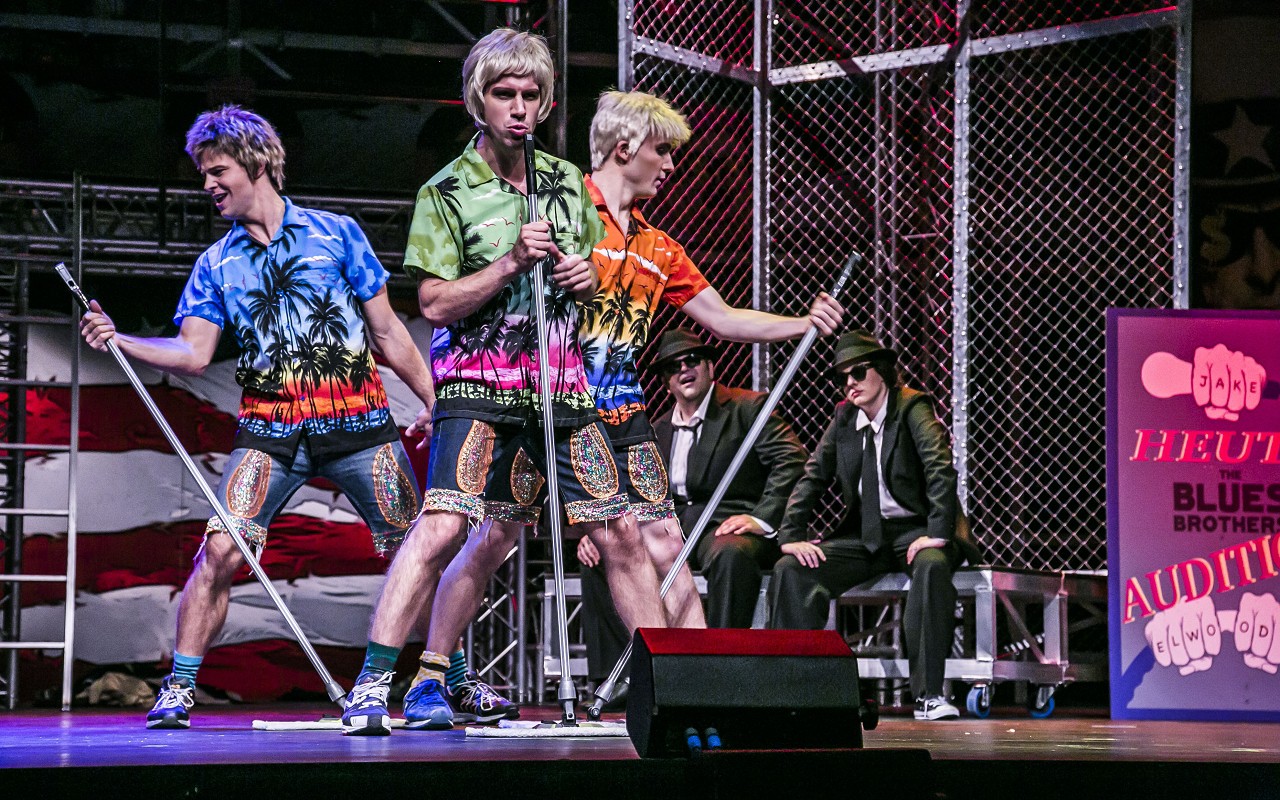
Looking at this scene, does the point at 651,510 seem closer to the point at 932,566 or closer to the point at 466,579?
the point at 466,579

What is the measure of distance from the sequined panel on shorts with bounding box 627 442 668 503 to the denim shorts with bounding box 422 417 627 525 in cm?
16

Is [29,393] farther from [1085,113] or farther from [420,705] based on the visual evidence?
[1085,113]

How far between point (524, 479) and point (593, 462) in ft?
0.74

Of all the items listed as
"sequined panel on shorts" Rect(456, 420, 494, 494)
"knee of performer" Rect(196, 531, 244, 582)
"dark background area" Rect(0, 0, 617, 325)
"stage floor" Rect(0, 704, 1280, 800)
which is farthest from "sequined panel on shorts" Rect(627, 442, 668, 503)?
"dark background area" Rect(0, 0, 617, 325)

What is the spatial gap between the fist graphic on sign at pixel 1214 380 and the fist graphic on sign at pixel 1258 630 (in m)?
0.77

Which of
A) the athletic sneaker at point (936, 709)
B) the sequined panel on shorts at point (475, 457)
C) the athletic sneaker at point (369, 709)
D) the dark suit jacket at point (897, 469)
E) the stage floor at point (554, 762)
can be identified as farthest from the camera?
the dark suit jacket at point (897, 469)

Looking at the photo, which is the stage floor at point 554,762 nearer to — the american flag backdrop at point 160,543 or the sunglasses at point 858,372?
the sunglasses at point 858,372

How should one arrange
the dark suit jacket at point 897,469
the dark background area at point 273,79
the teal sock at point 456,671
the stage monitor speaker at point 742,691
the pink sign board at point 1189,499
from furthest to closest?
the dark background area at point 273,79, the dark suit jacket at point 897,469, the pink sign board at point 1189,499, the teal sock at point 456,671, the stage monitor speaker at point 742,691

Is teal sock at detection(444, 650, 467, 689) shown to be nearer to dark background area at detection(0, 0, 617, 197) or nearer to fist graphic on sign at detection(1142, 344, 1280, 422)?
fist graphic on sign at detection(1142, 344, 1280, 422)

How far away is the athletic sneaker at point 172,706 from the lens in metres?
4.77

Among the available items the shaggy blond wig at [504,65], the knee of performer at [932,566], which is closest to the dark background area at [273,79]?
the knee of performer at [932,566]

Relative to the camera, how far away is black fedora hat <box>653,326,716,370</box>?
7204 mm

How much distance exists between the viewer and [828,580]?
690cm

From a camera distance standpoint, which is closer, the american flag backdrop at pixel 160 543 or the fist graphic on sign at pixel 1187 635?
the fist graphic on sign at pixel 1187 635
